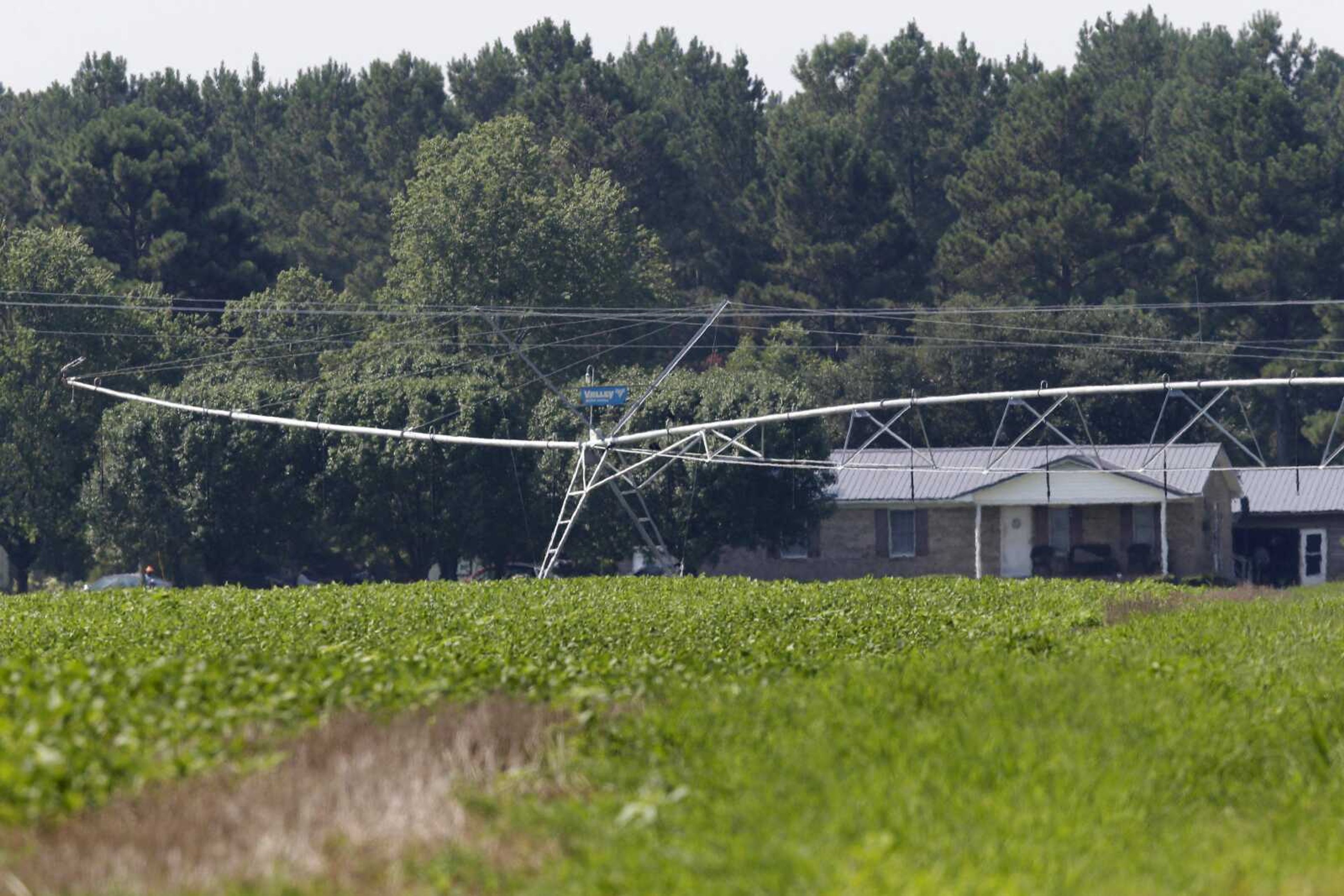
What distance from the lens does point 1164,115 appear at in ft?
289

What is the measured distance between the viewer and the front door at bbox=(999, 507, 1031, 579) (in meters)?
58.7

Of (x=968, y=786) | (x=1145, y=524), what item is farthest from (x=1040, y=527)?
(x=968, y=786)

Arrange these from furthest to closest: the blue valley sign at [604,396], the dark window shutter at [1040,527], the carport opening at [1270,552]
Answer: the carport opening at [1270,552], the dark window shutter at [1040,527], the blue valley sign at [604,396]

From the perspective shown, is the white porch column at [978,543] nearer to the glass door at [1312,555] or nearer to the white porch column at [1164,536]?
the white porch column at [1164,536]

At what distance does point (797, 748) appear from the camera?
37.7ft

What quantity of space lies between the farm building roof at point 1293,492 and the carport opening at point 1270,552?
3.85 feet

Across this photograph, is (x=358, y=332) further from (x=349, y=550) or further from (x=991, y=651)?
(x=991, y=651)

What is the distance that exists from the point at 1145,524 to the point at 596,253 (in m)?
26.9

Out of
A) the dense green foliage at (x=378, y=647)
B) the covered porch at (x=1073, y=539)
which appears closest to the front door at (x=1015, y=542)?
the covered porch at (x=1073, y=539)

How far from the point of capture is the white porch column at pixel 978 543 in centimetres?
5606

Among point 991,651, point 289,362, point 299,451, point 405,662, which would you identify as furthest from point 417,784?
point 289,362

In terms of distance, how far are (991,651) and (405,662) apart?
6325 mm

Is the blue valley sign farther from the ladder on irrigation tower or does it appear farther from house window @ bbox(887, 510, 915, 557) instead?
house window @ bbox(887, 510, 915, 557)

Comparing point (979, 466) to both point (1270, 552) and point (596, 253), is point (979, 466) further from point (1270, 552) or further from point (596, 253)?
point (596, 253)
